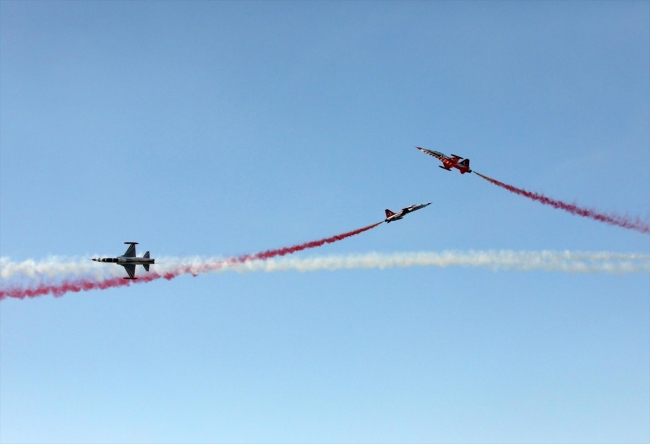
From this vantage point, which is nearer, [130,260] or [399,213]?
[130,260]

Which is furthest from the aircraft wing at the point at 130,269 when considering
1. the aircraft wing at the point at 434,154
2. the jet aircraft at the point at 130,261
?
the aircraft wing at the point at 434,154

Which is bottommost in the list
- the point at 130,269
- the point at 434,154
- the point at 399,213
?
the point at 130,269

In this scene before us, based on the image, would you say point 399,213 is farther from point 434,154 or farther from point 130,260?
point 130,260

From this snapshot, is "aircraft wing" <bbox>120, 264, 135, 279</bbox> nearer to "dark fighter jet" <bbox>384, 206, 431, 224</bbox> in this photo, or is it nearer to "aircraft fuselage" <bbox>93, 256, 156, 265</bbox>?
"aircraft fuselage" <bbox>93, 256, 156, 265</bbox>

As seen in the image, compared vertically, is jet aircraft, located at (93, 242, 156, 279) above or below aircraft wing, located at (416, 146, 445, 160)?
below

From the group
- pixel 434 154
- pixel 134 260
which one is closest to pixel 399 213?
pixel 434 154

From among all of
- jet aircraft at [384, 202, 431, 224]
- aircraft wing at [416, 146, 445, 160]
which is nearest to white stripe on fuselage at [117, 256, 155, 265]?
jet aircraft at [384, 202, 431, 224]

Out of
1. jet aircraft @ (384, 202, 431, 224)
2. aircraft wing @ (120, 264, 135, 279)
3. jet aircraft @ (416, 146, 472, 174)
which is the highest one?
jet aircraft @ (416, 146, 472, 174)

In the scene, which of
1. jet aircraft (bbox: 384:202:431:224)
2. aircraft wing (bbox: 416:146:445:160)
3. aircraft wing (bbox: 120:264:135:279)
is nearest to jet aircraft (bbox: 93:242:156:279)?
aircraft wing (bbox: 120:264:135:279)

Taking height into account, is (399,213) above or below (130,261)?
above

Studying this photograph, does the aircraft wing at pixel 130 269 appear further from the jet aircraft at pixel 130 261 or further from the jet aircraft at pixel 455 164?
the jet aircraft at pixel 455 164

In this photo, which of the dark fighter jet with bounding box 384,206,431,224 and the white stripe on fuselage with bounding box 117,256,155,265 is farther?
the dark fighter jet with bounding box 384,206,431,224

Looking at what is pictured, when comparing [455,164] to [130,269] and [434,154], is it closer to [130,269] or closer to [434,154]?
[434,154]

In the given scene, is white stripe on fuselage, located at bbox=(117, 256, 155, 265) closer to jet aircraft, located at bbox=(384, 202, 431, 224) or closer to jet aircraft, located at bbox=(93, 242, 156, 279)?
jet aircraft, located at bbox=(93, 242, 156, 279)
